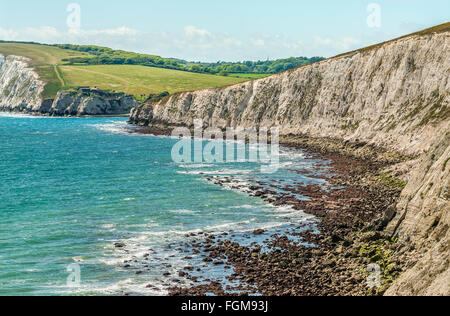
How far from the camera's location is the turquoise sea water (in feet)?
109

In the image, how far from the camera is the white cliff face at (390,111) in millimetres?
31328

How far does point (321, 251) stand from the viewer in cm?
3672

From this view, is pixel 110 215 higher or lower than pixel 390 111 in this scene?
lower

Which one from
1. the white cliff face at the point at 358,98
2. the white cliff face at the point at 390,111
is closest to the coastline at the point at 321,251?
the white cliff face at the point at 390,111

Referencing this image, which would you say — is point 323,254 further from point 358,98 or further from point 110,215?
point 358,98

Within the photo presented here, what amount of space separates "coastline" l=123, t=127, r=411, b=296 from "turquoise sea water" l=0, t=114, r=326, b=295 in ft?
8.00

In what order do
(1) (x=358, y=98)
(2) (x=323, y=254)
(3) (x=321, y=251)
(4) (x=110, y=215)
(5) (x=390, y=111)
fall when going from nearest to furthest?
(2) (x=323, y=254) → (3) (x=321, y=251) → (4) (x=110, y=215) → (5) (x=390, y=111) → (1) (x=358, y=98)

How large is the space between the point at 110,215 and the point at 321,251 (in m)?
23.7

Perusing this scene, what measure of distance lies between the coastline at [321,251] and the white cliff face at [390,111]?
2.38 meters

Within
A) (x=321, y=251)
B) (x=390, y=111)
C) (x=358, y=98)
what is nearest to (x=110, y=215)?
(x=321, y=251)

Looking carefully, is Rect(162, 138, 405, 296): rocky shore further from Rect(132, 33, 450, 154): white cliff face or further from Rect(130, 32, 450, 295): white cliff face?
Rect(132, 33, 450, 154): white cliff face

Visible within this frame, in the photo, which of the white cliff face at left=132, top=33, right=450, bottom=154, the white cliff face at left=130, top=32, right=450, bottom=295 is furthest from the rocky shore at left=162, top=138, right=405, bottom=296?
the white cliff face at left=132, top=33, right=450, bottom=154

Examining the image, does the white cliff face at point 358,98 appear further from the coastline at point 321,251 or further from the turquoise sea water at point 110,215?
the coastline at point 321,251

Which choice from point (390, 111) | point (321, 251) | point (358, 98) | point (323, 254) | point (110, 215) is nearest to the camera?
point (323, 254)
